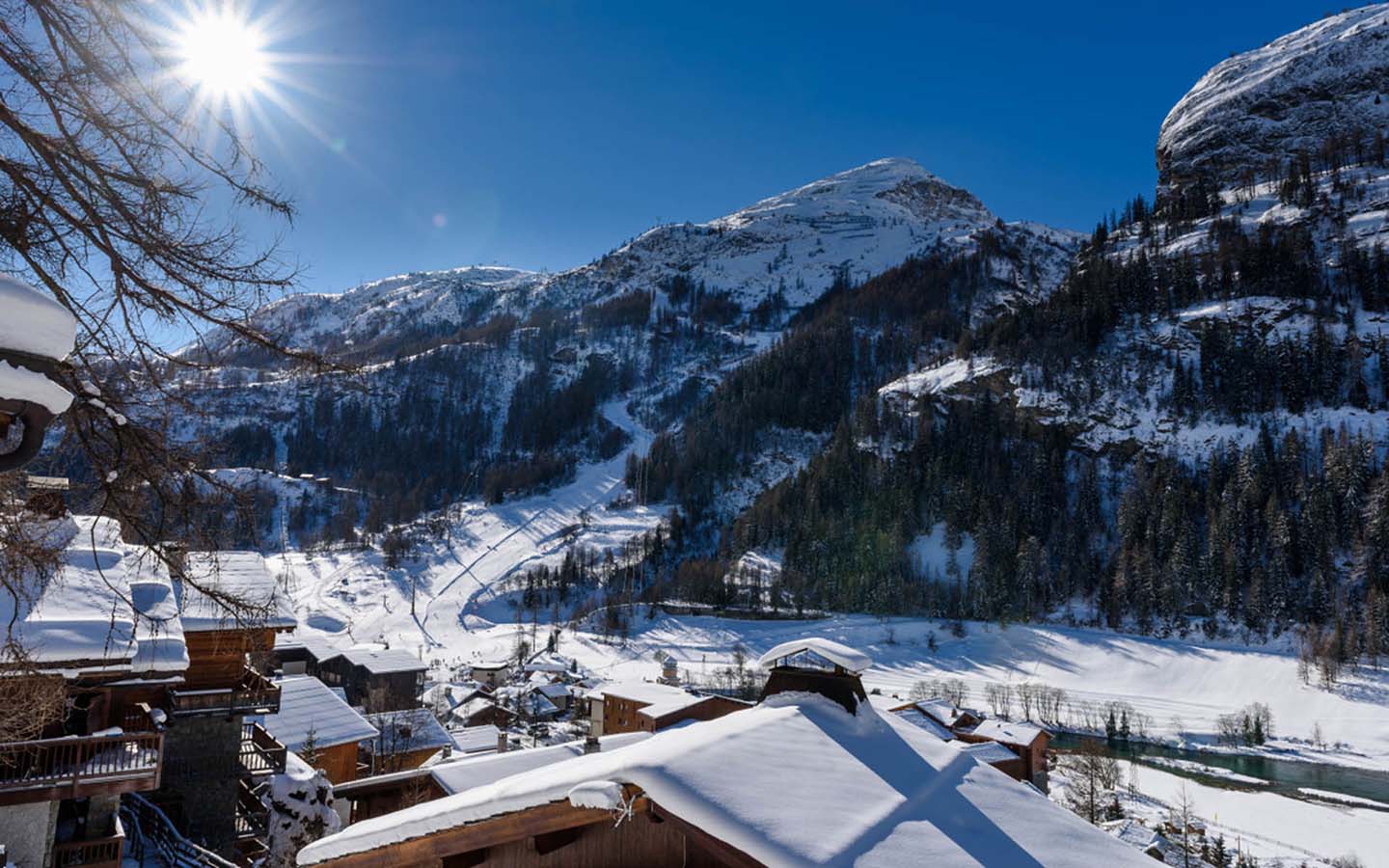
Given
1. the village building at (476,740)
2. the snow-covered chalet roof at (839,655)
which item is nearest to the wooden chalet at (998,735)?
the village building at (476,740)

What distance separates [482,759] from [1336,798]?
161 ft

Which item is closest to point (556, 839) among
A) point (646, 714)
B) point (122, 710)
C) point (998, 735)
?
point (122, 710)

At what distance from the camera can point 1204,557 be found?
76.1m

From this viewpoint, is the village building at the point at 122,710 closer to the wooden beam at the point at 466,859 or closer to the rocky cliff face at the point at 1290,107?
the wooden beam at the point at 466,859

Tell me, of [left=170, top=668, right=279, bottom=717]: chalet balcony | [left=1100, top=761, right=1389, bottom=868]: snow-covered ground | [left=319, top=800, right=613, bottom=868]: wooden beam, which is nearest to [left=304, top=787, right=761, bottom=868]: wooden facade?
[left=319, top=800, right=613, bottom=868]: wooden beam

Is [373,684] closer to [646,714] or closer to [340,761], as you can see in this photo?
[340,761]

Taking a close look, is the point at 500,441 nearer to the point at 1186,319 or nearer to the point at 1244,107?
the point at 1186,319

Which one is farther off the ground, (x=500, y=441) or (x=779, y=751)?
(x=500, y=441)

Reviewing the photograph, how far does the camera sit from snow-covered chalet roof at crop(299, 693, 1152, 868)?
9.98ft

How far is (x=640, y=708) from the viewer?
1154 inches

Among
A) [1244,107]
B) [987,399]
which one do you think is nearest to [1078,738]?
[987,399]

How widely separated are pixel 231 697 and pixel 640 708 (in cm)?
1885

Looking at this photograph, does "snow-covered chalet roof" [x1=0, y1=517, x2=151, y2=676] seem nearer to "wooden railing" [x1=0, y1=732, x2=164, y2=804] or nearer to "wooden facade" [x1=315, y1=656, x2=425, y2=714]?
"wooden railing" [x1=0, y1=732, x2=164, y2=804]

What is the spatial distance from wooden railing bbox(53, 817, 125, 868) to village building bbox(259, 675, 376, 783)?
9.51 m
